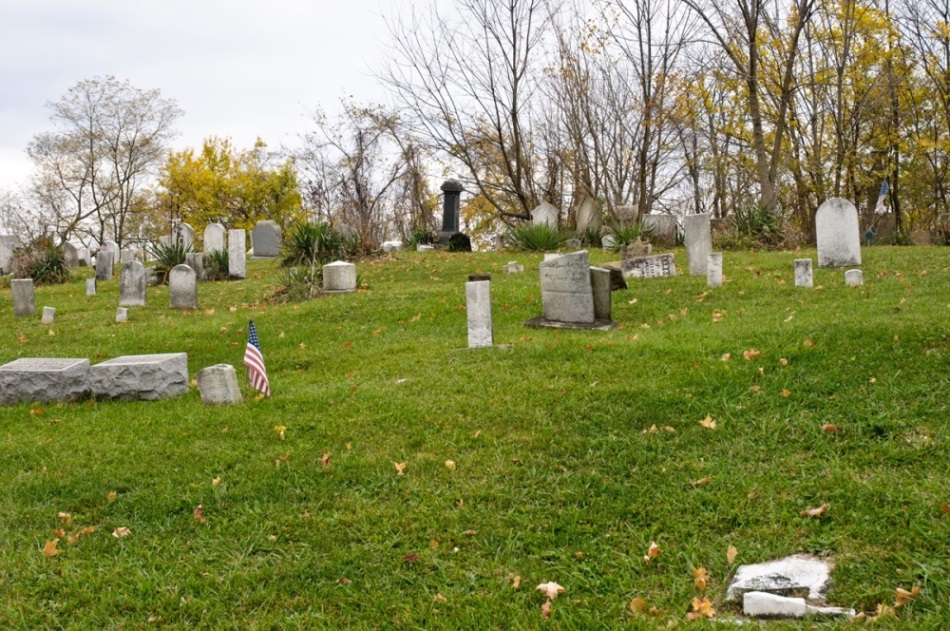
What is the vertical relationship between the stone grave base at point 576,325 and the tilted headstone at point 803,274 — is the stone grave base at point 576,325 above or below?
below

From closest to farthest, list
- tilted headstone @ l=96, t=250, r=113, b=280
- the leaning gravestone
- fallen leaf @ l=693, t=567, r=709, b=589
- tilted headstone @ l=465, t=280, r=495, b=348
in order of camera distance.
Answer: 1. fallen leaf @ l=693, t=567, r=709, b=589
2. tilted headstone @ l=465, t=280, r=495, b=348
3. the leaning gravestone
4. tilted headstone @ l=96, t=250, r=113, b=280

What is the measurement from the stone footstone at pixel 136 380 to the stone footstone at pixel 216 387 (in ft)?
2.10

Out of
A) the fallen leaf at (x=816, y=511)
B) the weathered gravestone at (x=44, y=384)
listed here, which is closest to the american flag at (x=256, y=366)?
the weathered gravestone at (x=44, y=384)

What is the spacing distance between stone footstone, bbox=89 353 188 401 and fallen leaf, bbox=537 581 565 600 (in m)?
4.81

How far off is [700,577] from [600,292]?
5694mm

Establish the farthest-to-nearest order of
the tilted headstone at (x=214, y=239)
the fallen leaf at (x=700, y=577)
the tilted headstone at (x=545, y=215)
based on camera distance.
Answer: the tilted headstone at (x=545, y=215) < the tilted headstone at (x=214, y=239) < the fallen leaf at (x=700, y=577)

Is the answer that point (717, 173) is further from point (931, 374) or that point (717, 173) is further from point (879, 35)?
point (931, 374)

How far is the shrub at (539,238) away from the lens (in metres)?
19.6

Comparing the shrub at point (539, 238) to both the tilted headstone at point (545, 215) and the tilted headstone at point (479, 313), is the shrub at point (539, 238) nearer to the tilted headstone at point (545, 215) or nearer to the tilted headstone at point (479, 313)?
the tilted headstone at point (545, 215)

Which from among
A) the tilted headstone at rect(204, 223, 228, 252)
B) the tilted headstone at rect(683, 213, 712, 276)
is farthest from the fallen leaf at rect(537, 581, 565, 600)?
the tilted headstone at rect(204, 223, 228, 252)

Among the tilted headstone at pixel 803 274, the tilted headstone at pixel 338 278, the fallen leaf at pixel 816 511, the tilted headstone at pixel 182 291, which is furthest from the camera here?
the tilted headstone at pixel 338 278

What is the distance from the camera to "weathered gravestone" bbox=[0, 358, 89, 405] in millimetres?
7492

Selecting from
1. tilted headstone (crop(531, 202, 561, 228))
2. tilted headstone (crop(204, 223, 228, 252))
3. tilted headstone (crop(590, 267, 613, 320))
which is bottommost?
tilted headstone (crop(590, 267, 613, 320))

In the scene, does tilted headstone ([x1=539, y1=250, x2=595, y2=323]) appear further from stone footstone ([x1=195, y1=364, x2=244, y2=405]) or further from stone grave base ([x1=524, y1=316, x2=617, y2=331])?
stone footstone ([x1=195, y1=364, x2=244, y2=405])
